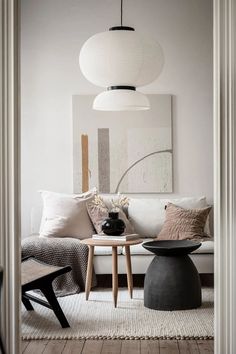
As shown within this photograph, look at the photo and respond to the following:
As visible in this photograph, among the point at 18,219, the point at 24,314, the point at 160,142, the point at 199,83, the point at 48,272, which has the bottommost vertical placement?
the point at 24,314

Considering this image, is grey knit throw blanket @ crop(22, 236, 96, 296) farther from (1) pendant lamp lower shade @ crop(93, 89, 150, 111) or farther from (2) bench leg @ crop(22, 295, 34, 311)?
(1) pendant lamp lower shade @ crop(93, 89, 150, 111)

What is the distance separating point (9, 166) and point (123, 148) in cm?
420

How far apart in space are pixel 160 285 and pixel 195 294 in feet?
1.03

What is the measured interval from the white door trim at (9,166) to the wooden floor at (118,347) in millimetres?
1191

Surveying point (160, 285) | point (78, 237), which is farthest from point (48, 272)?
point (78, 237)

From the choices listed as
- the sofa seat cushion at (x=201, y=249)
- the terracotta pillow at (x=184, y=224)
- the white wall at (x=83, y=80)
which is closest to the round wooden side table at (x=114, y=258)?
the sofa seat cushion at (x=201, y=249)

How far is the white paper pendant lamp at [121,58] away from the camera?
4461 millimetres

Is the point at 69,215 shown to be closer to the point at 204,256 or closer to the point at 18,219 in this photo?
the point at 204,256

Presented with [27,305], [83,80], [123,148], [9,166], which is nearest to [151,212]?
[123,148]

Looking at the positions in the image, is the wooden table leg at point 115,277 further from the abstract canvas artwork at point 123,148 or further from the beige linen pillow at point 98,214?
the abstract canvas artwork at point 123,148

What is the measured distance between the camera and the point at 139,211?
7.03 metres

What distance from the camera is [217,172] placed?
321 centimetres

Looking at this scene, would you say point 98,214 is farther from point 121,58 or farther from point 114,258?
point 121,58

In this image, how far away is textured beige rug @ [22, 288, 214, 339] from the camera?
4699mm
